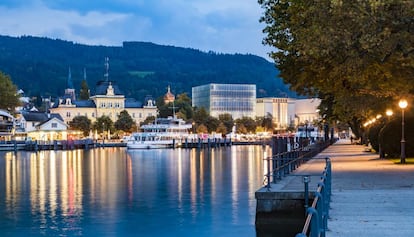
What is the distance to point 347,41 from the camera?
2489 centimetres

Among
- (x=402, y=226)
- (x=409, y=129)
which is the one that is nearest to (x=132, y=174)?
(x=409, y=129)

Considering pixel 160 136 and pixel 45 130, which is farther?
pixel 45 130

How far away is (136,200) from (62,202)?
3.76m

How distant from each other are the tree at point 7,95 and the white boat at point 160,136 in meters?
23.9

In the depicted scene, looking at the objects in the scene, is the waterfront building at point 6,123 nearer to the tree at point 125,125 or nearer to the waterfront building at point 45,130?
the waterfront building at point 45,130

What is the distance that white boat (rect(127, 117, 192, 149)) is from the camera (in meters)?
140

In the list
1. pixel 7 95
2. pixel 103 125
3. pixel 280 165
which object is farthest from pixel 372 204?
pixel 103 125

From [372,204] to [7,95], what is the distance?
11161cm

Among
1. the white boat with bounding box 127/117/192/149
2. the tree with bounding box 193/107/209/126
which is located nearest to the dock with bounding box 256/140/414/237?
the white boat with bounding box 127/117/192/149

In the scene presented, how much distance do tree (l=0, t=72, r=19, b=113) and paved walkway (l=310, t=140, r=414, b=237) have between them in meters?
101

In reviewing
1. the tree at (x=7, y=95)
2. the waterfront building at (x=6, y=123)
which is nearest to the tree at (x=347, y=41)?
the tree at (x=7, y=95)

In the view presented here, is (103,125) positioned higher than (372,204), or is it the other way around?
(103,125)

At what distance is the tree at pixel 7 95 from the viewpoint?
122438mm

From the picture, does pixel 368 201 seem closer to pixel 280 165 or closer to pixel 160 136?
pixel 280 165
